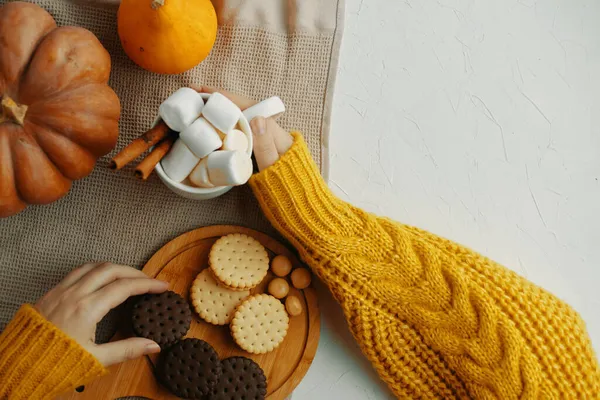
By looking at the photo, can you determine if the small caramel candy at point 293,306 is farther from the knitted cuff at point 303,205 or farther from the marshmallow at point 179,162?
the marshmallow at point 179,162

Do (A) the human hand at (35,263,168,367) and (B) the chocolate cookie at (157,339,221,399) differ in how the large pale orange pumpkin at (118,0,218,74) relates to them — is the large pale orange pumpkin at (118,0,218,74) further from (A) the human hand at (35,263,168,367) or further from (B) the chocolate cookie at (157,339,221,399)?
(B) the chocolate cookie at (157,339,221,399)

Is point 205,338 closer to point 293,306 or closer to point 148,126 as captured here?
point 293,306

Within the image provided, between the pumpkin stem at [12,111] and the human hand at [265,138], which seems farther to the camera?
the human hand at [265,138]

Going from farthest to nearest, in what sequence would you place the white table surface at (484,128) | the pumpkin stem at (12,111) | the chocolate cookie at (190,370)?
the white table surface at (484,128), the chocolate cookie at (190,370), the pumpkin stem at (12,111)

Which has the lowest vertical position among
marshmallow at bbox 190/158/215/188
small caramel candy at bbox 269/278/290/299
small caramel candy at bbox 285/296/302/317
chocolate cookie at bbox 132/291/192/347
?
chocolate cookie at bbox 132/291/192/347

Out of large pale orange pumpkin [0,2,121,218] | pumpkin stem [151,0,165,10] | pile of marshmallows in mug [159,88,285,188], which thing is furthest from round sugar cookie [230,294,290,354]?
pumpkin stem [151,0,165,10]

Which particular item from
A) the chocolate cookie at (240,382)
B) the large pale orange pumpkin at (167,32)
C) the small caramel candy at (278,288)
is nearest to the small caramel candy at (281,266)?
the small caramel candy at (278,288)
